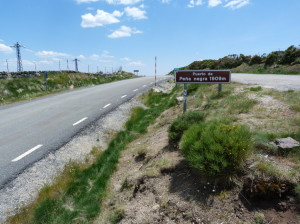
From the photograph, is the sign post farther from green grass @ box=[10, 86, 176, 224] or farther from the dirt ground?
the dirt ground

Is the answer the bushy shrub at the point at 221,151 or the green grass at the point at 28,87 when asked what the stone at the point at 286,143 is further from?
the green grass at the point at 28,87

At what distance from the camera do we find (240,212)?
3.13 metres

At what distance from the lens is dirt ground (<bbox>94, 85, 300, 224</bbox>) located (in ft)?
10.1

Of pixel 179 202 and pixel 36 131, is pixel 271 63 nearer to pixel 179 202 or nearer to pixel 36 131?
pixel 36 131

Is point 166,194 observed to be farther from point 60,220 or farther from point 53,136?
point 53,136

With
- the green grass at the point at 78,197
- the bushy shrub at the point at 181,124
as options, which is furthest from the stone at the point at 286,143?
the green grass at the point at 78,197

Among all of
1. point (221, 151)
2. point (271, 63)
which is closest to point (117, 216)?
point (221, 151)

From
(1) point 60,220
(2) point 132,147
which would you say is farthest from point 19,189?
(2) point 132,147

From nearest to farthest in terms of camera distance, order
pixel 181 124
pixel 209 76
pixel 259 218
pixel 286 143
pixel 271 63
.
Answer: pixel 259 218
pixel 286 143
pixel 181 124
pixel 209 76
pixel 271 63

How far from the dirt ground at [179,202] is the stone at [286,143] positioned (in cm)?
96

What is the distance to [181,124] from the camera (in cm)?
593

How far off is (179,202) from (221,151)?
960 mm

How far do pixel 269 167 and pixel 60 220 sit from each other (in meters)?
3.51

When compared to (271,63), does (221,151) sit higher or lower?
lower
